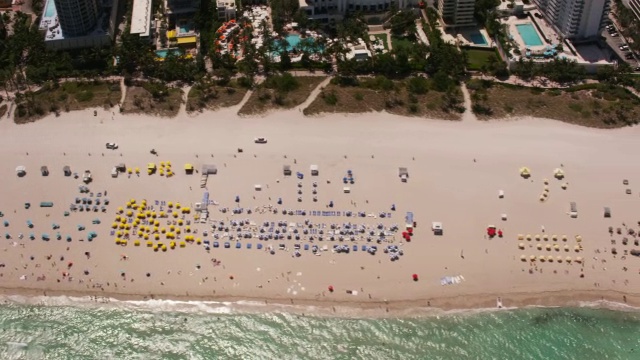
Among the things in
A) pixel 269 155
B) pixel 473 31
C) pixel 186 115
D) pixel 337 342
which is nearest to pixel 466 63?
pixel 473 31

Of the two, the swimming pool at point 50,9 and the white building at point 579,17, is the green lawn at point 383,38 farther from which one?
the swimming pool at point 50,9

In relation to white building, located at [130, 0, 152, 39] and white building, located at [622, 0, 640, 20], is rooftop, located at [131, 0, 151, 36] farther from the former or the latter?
white building, located at [622, 0, 640, 20]

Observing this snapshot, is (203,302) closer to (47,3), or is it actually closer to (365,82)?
(365,82)

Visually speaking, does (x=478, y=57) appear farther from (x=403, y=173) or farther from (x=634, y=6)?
(x=403, y=173)

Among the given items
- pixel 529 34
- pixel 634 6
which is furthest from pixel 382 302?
pixel 634 6

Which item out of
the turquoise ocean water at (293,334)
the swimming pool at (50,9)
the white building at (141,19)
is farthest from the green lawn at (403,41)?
the swimming pool at (50,9)

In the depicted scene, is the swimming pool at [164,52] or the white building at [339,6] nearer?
the swimming pool at [164,52]
